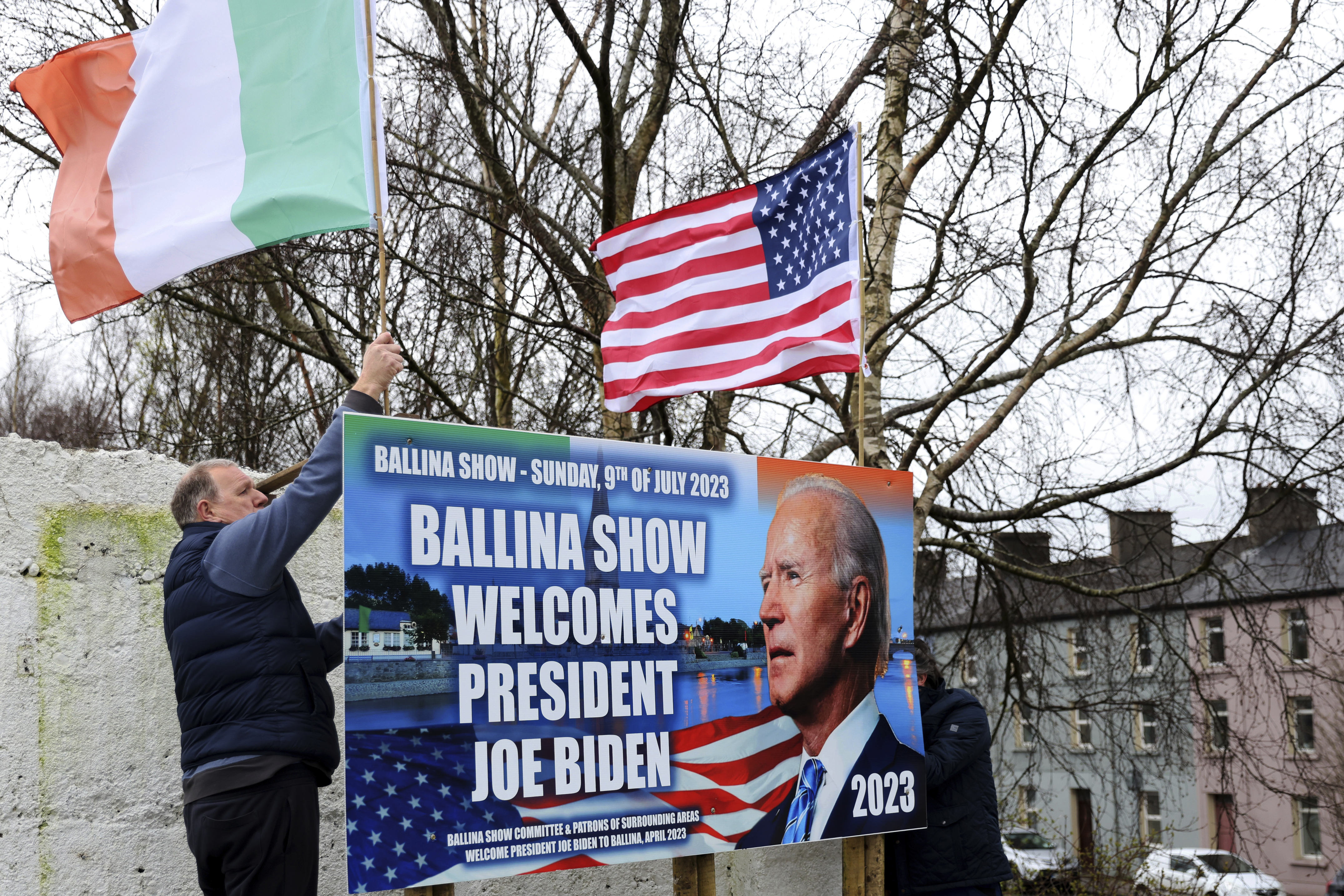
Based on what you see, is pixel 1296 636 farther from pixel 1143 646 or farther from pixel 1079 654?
pixel 1079 654

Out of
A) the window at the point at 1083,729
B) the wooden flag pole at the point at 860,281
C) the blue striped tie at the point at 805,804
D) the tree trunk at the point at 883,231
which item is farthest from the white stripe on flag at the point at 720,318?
the window at the point at 1083,729

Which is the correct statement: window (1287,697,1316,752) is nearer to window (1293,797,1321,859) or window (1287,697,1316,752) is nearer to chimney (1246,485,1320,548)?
window (1293,797,1321,859)

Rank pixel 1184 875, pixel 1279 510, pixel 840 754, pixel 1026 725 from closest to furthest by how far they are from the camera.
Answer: pixel 840 754
pixel 1279 510
pixel 1026 725
pixel 1184 875

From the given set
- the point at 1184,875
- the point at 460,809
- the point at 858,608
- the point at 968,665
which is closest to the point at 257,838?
the point at 460,809

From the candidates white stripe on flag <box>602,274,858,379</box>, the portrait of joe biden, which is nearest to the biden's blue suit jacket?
the portrait of joe biden

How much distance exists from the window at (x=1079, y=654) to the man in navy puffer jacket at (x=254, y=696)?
6835 millimetres

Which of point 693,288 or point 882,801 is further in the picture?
point 693,288

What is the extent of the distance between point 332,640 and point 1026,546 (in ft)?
22.1

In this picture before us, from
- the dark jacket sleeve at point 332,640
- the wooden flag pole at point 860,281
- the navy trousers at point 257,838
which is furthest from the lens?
the wooden flag pole at point 860,281

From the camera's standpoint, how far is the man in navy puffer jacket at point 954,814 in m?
4.67

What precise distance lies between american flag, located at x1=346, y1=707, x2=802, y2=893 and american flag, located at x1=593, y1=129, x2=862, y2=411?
1.66 metres

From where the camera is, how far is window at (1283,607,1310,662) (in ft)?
24.9

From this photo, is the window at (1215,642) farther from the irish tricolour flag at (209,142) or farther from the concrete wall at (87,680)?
the concrete wall at (87,680)

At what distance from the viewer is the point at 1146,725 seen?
8508 mm
